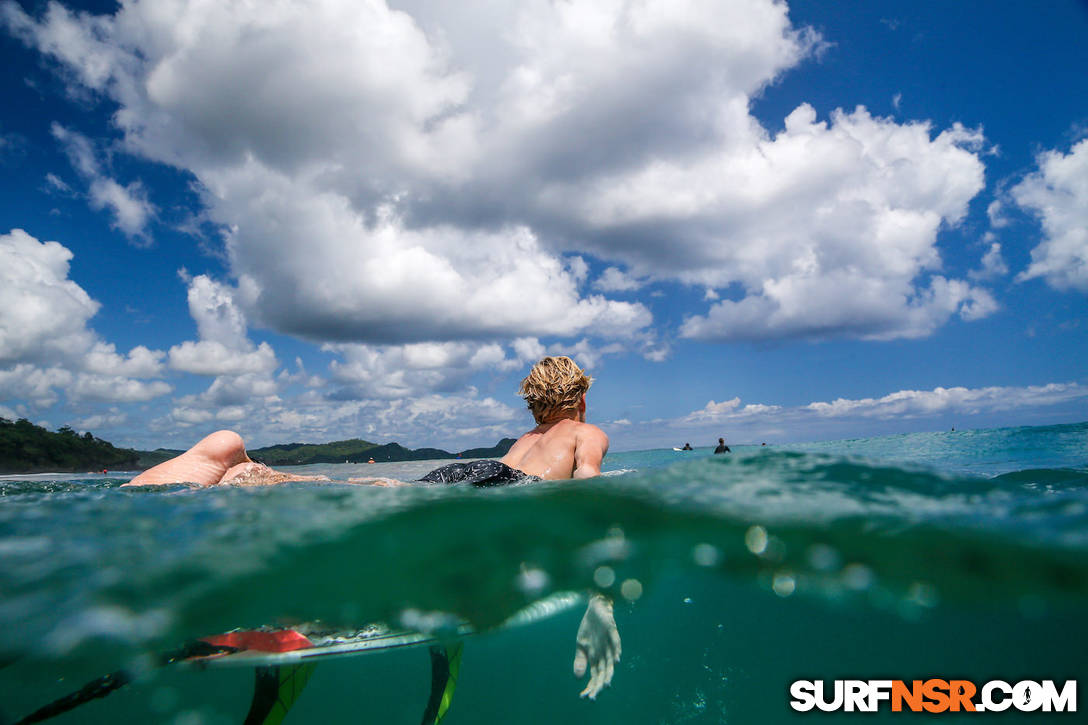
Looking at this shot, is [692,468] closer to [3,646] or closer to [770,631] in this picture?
[3,646]

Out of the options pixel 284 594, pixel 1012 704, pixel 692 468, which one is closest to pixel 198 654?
pixel 284 594

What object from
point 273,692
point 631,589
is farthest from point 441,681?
point 631,589

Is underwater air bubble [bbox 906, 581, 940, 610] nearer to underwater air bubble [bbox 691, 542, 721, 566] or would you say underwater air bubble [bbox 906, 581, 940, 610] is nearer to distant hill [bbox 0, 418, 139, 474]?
underwater air bubble [bbox 691, 542, 721, 566]

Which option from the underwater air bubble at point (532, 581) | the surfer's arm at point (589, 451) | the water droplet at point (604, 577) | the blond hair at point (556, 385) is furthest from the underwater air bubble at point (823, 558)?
the blond hair at point (556, 385)

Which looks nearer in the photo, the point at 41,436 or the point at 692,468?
the point at 692,468

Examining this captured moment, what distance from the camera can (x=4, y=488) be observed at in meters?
6.10

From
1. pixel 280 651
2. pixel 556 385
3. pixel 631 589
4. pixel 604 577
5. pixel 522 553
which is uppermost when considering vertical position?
pixel 556 385

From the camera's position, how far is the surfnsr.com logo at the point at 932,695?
4.76 meters

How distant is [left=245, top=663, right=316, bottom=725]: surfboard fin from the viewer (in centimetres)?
581

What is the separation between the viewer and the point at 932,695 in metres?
5.36

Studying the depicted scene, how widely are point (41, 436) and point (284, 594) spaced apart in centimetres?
8036

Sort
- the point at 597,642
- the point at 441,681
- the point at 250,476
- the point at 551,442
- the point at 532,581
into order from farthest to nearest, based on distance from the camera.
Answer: the point at 441,681 < the point at 551,442 < the point at 250,476 < the point at 597,642 < the point at 532,581

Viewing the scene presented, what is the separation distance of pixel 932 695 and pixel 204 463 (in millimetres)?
8406

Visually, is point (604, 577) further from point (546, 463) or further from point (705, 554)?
point (546, 463)
